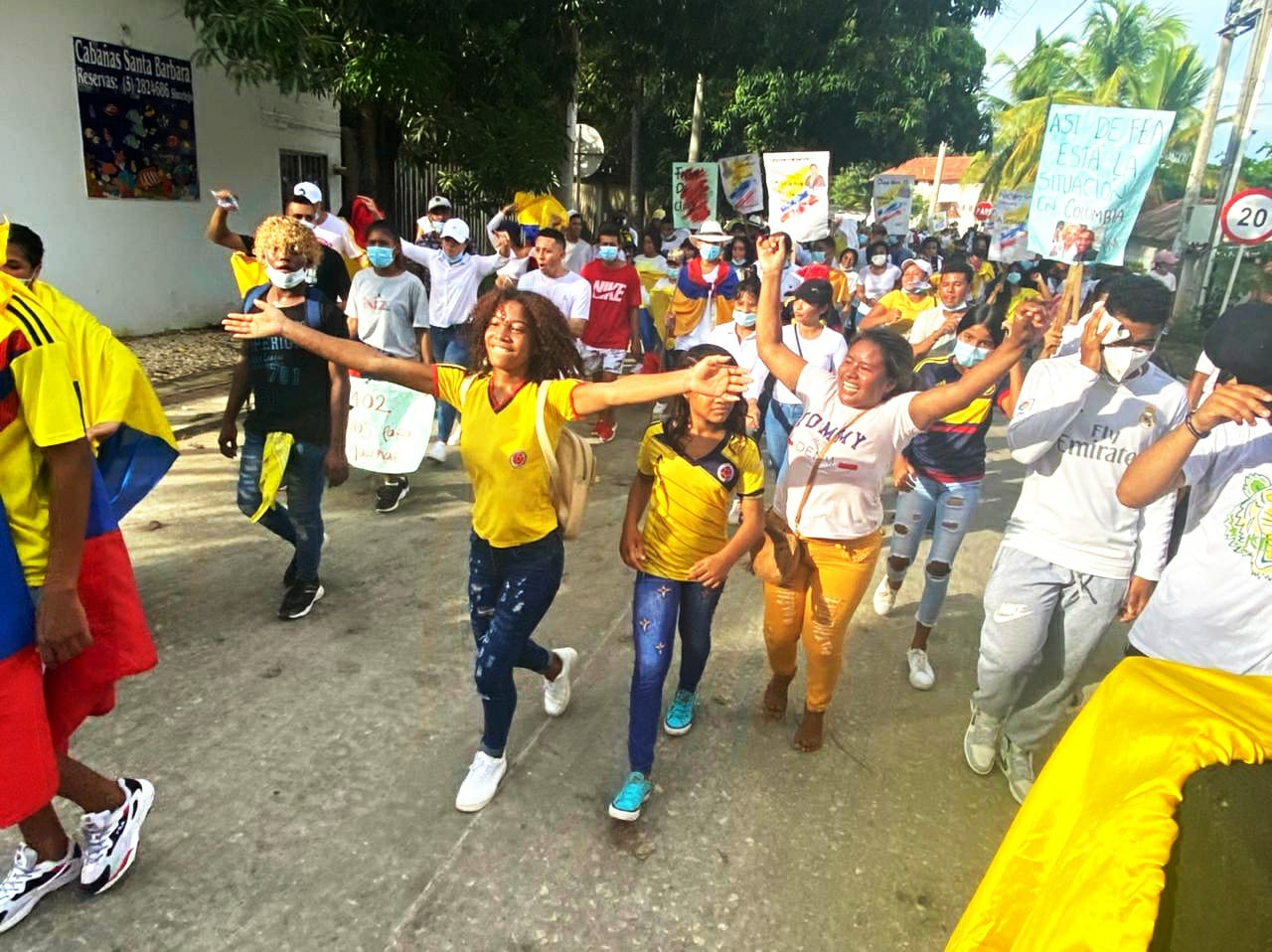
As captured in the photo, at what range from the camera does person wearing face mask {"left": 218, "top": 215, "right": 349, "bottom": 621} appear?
12.2ft

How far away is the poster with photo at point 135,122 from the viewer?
891 centimetres

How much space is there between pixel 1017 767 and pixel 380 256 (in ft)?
14.9

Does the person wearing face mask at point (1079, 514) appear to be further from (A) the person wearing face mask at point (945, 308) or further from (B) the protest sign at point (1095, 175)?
(A) the person wearing face mask at point (945, 308)

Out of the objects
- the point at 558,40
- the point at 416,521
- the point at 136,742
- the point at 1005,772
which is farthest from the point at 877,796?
the point at 558,40

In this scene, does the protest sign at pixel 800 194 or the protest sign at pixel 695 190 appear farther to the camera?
the protest sign at pixel 695 190

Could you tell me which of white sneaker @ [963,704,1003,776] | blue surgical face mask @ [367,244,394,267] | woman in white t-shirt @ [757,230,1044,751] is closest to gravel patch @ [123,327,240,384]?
blue surgical face mask @ [367,244,394,267]

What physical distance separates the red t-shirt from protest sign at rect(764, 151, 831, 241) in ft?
5.14

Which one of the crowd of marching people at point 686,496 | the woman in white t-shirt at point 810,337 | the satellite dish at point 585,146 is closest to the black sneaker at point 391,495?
the crowd of marching people at point 686,496

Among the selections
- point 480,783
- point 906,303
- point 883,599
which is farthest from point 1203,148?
point 480,783

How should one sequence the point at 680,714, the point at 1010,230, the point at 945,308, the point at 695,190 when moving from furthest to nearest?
1. the point at 695,190
2. the point at 1010,230
3. the point at 945,308
4. the point at 680,714

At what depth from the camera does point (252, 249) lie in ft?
16.2

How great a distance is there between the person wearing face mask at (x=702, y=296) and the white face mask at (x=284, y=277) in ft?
12.9

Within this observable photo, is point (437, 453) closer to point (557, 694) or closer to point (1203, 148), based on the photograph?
point (557, 694)

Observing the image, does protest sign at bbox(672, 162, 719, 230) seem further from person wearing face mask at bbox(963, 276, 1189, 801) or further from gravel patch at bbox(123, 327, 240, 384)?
person wearing face mask at bbox(963, 276, 1189, 801)
